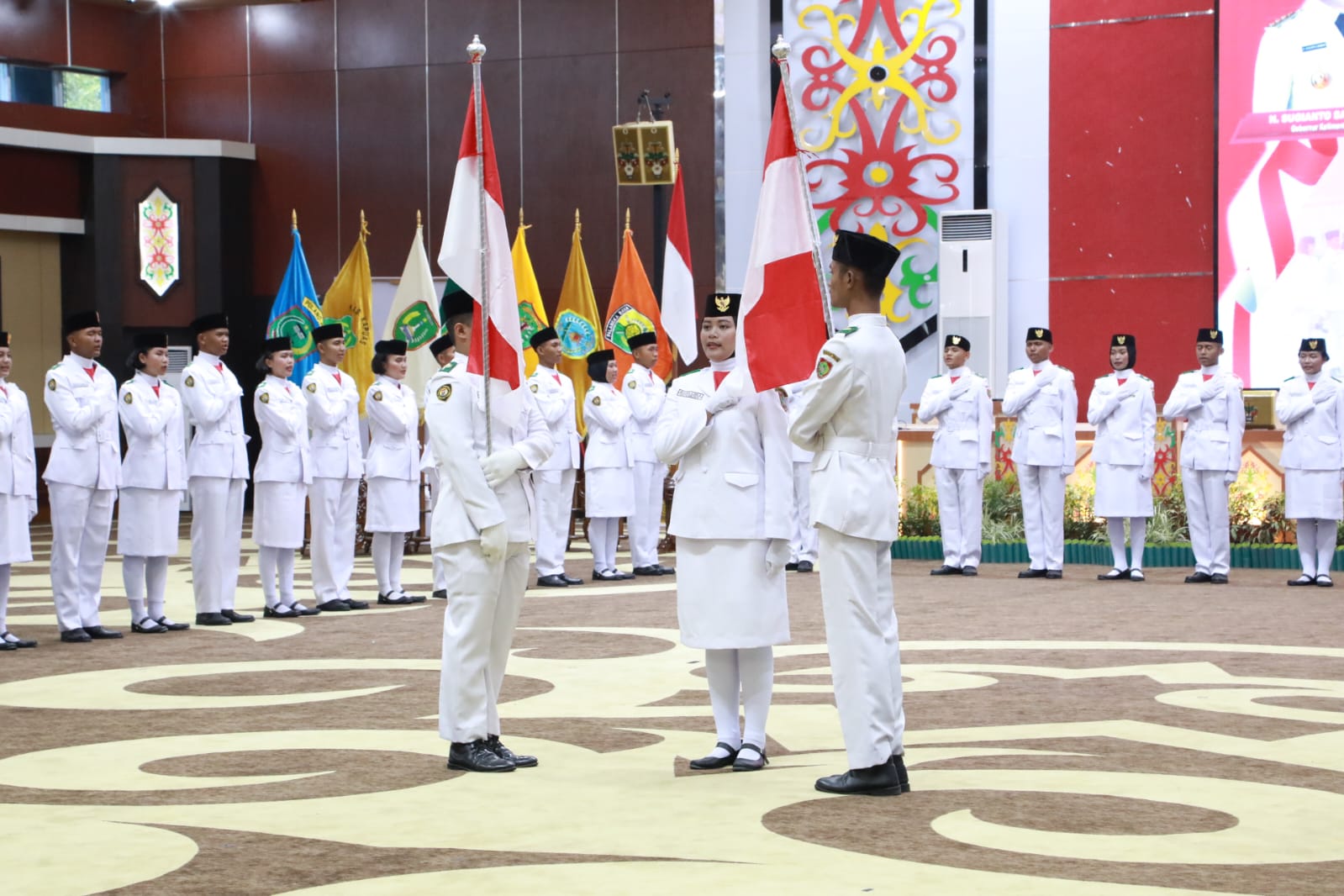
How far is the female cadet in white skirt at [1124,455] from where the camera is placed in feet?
36.6

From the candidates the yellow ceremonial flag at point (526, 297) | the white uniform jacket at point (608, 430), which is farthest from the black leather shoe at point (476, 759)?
the yellow ceremonial flag at point (526, 297)

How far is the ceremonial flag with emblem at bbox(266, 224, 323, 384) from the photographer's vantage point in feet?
48.8

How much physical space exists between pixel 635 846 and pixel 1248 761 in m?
2.05

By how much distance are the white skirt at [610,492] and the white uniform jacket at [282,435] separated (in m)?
2.68

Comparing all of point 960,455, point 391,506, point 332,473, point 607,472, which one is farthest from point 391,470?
point 960,455

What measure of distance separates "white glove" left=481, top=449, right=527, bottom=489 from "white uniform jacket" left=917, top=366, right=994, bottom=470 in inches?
284

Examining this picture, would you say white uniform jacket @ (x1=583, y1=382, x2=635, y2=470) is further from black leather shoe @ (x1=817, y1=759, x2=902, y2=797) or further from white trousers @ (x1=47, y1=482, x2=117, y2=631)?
black leather shoe @ (x1=817, y1=759, x2=902, y2=797)

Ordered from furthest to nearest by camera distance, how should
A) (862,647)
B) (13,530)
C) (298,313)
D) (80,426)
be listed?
(298,313)
(80,426)
(13,530)
(862,647)

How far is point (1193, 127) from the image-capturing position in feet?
48.6

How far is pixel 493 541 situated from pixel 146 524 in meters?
4.30

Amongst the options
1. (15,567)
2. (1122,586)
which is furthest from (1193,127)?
(15,567)

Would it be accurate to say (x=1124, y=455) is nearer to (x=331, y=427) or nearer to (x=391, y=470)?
(x=391, y=470)

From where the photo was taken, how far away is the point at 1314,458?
35.4ft

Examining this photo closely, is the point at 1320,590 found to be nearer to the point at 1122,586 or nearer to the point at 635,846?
the point at 1122,586
